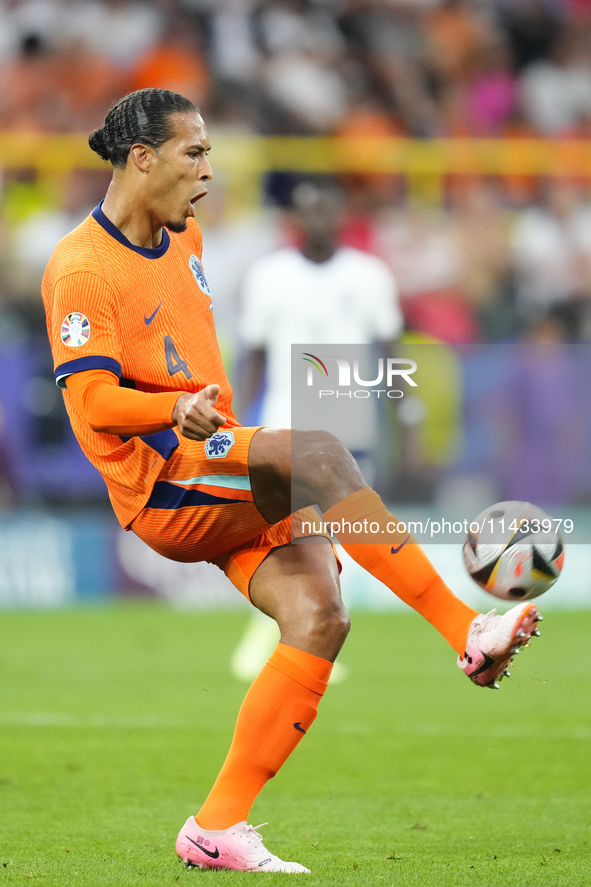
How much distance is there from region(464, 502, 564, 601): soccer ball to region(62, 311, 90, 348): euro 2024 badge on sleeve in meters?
1.18

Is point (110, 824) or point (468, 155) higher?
point (468, 155)

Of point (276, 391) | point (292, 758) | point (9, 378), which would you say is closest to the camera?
point (292, 758)

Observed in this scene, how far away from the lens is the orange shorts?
312 cm

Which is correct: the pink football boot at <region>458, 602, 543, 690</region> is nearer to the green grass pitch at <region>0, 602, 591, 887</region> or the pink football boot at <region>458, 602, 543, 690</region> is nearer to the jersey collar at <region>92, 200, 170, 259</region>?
the green grass pitch at <region>0, 602, 591, 887</region>

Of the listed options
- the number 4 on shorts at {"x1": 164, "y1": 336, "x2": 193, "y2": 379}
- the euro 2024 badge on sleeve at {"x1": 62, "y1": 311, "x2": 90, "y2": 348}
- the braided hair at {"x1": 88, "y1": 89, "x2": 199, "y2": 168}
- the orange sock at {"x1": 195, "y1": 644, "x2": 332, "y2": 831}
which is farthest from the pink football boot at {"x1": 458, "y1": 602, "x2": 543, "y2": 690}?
the braided hair at {"x1": 88, "y1": 89, "x2": 199, "y2": 168}

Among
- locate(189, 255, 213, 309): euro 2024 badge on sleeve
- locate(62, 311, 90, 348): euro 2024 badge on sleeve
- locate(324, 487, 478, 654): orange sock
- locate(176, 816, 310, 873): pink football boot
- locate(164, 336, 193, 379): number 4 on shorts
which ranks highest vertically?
locate(189, 255, 213, 309): euro 2024 badge on sleeve

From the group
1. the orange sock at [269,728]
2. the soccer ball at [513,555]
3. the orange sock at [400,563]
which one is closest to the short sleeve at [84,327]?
the orange sock at [400,563]

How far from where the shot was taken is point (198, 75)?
11.9 meters

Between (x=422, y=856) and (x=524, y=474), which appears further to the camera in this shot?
(x=524, y=474)

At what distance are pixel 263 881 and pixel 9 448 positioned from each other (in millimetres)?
7275

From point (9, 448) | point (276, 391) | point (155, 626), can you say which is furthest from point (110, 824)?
point (9, 448)

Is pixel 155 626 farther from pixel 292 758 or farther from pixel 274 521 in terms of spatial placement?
pixel 274 521

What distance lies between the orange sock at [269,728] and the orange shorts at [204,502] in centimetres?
34

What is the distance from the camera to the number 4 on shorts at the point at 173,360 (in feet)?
10.8
